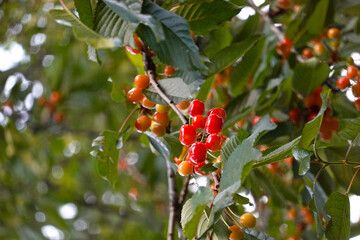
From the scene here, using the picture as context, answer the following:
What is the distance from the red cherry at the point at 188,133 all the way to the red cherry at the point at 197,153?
0.7 inches

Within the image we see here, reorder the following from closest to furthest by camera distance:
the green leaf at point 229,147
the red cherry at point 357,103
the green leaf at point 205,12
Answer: the green leaf at point 229,147 < the green leaf at point 205,12 < the red cherry at point 357,103

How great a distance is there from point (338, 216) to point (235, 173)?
9.1 inches

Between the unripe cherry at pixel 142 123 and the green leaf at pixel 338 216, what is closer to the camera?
the green leaf at pixel 338 216

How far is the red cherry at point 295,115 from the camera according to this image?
36.7 inches

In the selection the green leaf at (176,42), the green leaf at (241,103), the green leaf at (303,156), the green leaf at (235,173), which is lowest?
the green leaf at (241,103)

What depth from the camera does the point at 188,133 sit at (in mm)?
554

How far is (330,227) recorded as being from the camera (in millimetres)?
578

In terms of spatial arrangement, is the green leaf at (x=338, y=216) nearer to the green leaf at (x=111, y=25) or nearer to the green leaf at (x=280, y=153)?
the green leaf at (x=280, y=153)

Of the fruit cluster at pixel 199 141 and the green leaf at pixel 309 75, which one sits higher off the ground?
the fruit cluster at pixel 199 141

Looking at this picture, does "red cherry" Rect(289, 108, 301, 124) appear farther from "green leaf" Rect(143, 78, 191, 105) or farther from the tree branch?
"green leaf" Rect(143, 78, 191, 105)

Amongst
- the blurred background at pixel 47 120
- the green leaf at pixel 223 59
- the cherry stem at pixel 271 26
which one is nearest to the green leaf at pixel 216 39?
the cherry stem at pixel 271 26

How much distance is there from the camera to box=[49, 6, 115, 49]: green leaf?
516 mm

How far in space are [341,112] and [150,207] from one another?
1744 mm

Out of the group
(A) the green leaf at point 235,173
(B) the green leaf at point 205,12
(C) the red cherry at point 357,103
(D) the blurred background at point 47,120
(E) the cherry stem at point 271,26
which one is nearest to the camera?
(A) the green leaf at point 235,173
